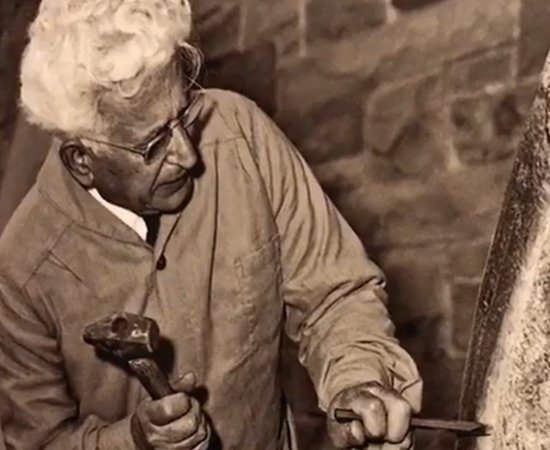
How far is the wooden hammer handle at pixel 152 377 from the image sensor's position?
147cm

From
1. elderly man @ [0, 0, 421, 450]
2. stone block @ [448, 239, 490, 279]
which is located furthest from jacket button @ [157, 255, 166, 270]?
stone block @ [448, 239, 490, 279]

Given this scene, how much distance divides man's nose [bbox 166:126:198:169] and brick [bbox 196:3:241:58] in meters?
0.87

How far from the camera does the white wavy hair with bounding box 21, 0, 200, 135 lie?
4.86 ft

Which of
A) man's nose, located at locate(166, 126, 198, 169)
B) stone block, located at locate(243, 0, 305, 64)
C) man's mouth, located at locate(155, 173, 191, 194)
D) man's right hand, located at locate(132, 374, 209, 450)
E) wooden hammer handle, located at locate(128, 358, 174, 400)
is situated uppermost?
man's nose, located at locate(166, 126, 198, 169)

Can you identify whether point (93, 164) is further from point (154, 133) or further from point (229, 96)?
point (229, 96)

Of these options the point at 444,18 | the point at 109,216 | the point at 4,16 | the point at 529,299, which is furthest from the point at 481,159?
→ the point at 4,16

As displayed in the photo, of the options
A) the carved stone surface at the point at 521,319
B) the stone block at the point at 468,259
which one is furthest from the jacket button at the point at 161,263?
the stone block at the point at 468,259

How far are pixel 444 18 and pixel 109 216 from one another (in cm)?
73

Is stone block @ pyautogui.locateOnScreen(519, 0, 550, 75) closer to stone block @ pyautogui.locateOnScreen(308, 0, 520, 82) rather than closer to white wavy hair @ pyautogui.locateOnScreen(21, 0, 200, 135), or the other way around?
stone block @ pyautogui.locateOnScreen(308, 0, 520, 82)

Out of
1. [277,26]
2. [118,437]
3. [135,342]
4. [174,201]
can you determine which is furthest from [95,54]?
[277,26]

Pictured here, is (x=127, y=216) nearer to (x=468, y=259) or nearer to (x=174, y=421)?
(x=174, y=421)

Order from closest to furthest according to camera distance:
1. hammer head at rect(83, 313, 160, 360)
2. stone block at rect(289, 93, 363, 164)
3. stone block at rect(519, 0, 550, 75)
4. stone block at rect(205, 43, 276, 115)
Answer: hammer head at rect(83, 313, 160, 360) < stone block at rect(519, 0, 550, 75) < stone block at rect(289, 93, 363, 164) < stone block at rect(205, 43, 276, 115)

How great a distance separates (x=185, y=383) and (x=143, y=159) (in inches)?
9.0

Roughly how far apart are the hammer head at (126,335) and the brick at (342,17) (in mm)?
868
